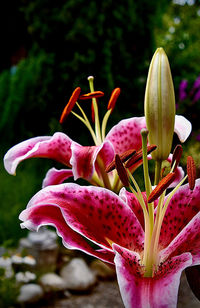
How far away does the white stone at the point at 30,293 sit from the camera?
1.93 meters

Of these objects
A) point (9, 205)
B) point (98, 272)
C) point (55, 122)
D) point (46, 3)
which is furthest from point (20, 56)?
point (98, 272)

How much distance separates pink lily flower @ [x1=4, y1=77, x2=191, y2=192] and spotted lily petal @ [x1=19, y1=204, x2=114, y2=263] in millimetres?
100

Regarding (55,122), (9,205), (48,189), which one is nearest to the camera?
(48,189)

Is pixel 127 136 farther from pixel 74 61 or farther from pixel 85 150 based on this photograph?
pixel 74 61

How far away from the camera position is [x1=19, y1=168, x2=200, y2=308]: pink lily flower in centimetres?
39

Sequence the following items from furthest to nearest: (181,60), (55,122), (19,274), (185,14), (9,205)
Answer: (185,14) < (181,60) < (55,122) < (9,205) < (19,274)

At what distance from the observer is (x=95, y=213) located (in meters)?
0.45

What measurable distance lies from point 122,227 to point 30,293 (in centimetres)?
162

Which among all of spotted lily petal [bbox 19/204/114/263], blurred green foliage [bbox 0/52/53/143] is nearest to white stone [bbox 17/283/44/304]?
blurred green foliage [bbox 0/52/53/143]

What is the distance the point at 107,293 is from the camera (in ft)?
7.05

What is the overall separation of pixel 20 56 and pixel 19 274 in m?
3.59

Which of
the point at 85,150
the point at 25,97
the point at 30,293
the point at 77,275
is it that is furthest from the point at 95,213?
the point at 25,97

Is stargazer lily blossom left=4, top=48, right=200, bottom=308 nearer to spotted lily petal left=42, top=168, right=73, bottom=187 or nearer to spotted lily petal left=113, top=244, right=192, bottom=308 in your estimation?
spotted lily petal left=113, top=244, right=192, bottom=308

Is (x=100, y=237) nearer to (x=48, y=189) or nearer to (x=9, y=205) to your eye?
(x=48, y=189)
